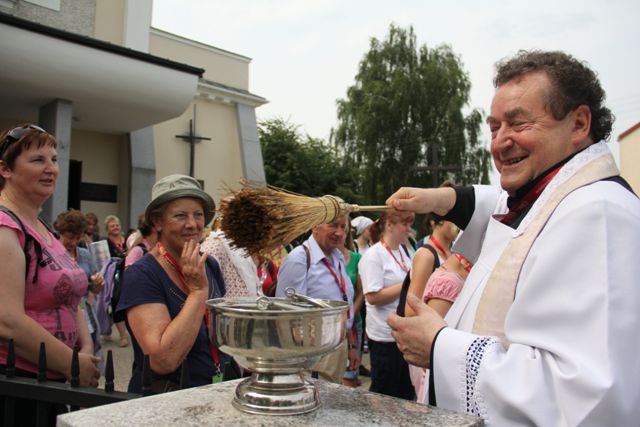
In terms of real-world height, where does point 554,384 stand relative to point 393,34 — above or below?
below

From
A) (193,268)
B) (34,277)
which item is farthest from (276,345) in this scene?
(34,277)

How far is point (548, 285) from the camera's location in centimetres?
144

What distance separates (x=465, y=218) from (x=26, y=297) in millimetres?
2120

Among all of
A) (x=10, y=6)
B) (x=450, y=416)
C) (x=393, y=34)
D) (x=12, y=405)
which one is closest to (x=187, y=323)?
(x=12, y=405)

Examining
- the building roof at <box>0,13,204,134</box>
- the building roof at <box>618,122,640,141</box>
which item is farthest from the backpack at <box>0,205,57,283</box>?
the building roof at <box>618,122,640,141</box>

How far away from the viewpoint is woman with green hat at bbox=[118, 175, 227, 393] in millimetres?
2441

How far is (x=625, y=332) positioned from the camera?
1.34 metres

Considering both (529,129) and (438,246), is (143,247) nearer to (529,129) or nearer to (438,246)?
(438,246)

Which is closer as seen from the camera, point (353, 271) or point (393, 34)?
point (353, 271)

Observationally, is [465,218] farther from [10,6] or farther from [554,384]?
[10,6]

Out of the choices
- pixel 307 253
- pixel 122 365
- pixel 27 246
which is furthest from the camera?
pixel 122 365

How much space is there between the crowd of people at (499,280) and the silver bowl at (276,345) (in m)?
0.45

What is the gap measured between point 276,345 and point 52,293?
6.10 feet

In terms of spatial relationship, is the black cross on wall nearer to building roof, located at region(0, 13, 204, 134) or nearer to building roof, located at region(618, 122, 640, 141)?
building roof, located at region(0, 13, 204, 134)
